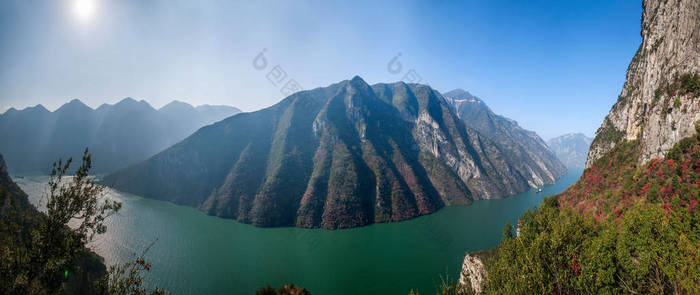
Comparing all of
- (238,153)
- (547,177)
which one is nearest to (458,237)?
(238,153)

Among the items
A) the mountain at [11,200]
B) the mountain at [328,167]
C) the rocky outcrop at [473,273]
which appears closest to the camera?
the mountain at [11,200]

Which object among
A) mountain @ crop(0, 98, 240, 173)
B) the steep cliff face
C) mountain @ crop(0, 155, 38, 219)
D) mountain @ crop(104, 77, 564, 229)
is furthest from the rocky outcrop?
mountain @ crop(0, 98, 240, 173)

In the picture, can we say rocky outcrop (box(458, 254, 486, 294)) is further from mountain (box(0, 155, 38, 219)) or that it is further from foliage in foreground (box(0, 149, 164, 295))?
mountain (box(0, 155, 38, 219))

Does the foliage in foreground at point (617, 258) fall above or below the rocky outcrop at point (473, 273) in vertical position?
above

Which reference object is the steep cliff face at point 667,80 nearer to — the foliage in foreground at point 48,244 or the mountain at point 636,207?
the mountain at point 636,207

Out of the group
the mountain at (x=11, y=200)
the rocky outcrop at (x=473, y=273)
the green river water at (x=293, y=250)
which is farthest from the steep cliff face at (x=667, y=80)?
the mountain at (x=11, y=200)

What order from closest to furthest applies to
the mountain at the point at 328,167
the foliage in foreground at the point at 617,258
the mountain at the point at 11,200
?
1. the mountain at the point at 11,200
2. the foliage in foreground at the point at 617,258
3. the mountain at the point at 328,167

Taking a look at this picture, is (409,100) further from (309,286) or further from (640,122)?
(309,286)

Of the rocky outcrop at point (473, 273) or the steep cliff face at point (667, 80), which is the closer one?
the rocky outcrop at point (473, 273)
